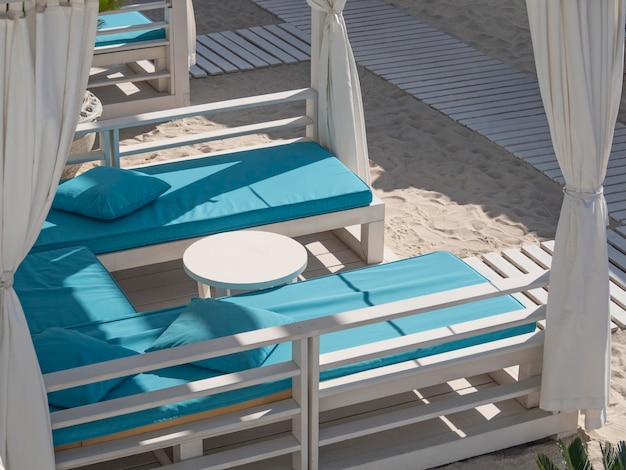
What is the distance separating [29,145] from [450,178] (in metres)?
4.22

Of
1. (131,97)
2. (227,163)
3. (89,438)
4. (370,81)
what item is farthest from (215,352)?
(370,81)

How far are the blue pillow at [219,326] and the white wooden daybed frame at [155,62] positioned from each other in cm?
377

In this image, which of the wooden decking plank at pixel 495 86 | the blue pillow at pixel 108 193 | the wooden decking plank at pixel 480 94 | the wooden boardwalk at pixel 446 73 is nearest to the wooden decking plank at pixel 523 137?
the wooden boardwalk at pixel 446 73

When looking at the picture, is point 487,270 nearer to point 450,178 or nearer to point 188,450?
point 450,178

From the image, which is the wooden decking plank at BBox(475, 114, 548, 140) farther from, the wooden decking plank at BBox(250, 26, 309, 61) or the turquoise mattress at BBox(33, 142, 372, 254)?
the turquoise mattress at BBox(33, 142, 372, 254)

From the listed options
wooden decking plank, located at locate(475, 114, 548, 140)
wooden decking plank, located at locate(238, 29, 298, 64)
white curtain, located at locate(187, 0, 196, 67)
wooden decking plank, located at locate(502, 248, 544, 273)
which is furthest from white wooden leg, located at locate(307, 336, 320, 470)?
wooden decking plank, located at locate(238, 29, 298, 64)

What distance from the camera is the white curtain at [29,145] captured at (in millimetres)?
3477

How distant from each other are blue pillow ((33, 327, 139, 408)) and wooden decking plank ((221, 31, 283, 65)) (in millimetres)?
5306

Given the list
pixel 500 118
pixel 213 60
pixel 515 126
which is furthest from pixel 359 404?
pixel 213 60

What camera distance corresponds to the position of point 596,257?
4.37 m

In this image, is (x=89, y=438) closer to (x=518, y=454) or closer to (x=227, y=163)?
(x=518, y=454)

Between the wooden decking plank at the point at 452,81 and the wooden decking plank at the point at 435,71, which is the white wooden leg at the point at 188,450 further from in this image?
the wooden decking plank at the point at 435,71

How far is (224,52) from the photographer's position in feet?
31.1

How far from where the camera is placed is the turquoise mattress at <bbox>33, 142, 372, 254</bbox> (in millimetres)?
5430
